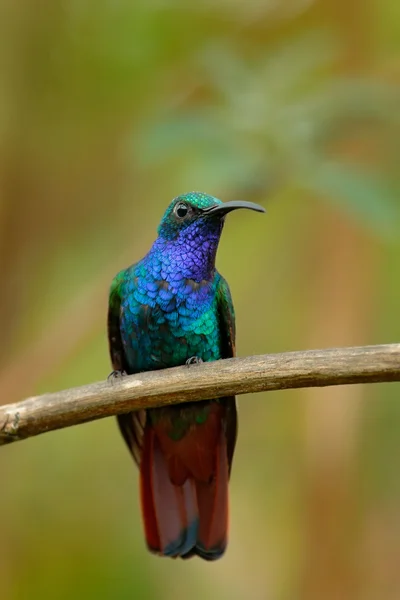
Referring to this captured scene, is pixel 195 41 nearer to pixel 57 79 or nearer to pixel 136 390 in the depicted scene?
pixel 57 79

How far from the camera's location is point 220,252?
4.40 m

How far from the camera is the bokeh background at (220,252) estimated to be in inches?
124

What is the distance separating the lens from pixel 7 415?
2422 millimetres

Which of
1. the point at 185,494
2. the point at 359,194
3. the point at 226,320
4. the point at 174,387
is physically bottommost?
the point at 185,494

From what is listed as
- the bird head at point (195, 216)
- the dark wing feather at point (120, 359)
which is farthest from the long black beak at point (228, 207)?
the dark wing feather at point (120, 359)

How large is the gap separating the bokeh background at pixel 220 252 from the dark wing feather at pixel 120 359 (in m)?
0.17

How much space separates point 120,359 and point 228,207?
84 centimetres

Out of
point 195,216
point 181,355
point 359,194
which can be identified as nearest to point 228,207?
point 195,216

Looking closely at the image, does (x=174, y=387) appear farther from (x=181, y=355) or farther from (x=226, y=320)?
(x=226, y=320)

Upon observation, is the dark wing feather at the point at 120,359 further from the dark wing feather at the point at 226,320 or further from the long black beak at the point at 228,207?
the long black beak at the point at 228,207

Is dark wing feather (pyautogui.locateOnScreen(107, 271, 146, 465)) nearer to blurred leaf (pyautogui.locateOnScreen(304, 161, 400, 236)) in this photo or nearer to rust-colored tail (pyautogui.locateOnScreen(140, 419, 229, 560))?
rust-colored tail (pyautogui.locateOnScreen(140, 419, 229, 560))

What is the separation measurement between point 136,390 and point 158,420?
974mm

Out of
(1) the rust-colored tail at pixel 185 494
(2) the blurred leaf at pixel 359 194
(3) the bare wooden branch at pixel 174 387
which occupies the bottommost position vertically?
Answer: (1) the rust-colored tail at pixel 185 494

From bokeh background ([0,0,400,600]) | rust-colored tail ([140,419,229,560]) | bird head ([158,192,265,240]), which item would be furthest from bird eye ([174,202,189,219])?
rust-colored tail ([140,419,229,560])
